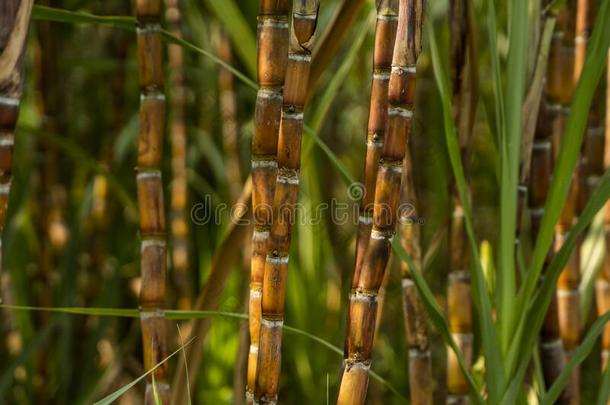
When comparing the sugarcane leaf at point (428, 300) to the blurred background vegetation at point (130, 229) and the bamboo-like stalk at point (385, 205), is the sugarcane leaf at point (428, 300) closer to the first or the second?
the bamboo-like stalk at point (385, 205)

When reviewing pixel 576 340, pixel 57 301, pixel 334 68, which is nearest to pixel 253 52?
pixel 576 340

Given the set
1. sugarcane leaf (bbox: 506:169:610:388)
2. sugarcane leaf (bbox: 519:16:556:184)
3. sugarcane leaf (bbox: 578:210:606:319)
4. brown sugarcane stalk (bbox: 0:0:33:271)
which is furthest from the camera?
sugarcane leaf (bbox: 578:210:606:319)

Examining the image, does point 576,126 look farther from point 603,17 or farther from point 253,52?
point 253,52

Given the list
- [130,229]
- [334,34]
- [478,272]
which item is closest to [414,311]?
[478,272]

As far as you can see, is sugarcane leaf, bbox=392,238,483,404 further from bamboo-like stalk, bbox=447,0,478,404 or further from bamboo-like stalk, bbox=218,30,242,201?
bamboo-like stalk, bbox=218,30,242,201

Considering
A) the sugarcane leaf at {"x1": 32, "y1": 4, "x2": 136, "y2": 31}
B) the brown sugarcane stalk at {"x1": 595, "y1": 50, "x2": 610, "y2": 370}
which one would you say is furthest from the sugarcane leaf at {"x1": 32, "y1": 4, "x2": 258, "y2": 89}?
the brown sugarcane stalk at {"x1": 595, "y1": 50, "x2": 610, "y2": 370}

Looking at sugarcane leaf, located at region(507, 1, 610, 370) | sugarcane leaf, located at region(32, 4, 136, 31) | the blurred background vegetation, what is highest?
sugarcane leaf, located at region(32, 4, 136, 31)

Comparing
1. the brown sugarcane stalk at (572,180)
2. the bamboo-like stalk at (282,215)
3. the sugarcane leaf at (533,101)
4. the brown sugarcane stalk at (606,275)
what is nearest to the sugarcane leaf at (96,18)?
the bamboo-like stalk at (282,215)
